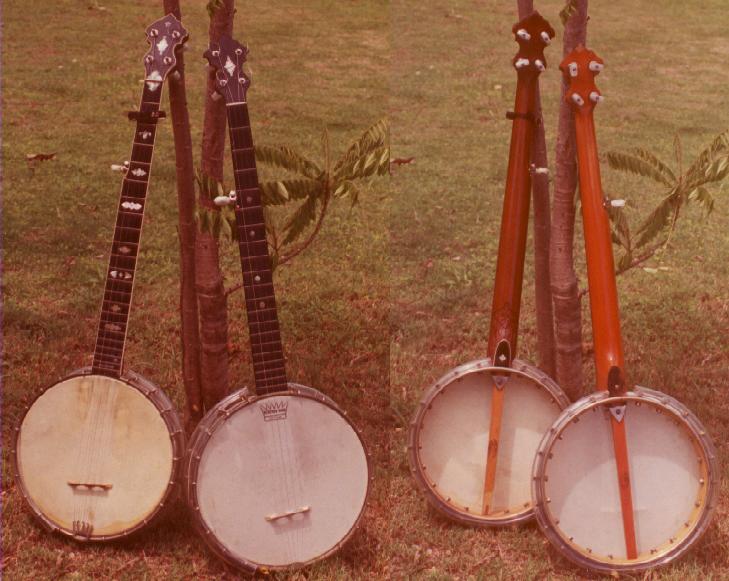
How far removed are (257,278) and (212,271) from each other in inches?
21.1

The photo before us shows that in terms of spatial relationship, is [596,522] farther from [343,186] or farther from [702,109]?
[702,109]

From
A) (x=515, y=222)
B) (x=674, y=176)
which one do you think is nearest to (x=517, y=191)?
(x=515, y=222)

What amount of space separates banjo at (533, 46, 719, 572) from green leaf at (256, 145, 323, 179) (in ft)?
2.73

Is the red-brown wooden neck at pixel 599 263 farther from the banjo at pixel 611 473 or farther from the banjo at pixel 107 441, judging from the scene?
the banjo at pixel 107 441

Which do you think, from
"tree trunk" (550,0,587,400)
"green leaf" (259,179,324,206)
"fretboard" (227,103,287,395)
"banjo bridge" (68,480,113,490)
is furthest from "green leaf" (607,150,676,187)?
"banjo bridge" (68,480,113,490)

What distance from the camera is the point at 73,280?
515 cm

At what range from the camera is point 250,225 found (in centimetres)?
309

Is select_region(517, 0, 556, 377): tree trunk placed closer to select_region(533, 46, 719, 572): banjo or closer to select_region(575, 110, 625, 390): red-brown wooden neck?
select_region(575, 110, 625, 390): red-brown wooden neck

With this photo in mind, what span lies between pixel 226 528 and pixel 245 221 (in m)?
0.89

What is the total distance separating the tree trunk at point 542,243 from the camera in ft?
11.8

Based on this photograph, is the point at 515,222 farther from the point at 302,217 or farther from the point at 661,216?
the point at 302,217

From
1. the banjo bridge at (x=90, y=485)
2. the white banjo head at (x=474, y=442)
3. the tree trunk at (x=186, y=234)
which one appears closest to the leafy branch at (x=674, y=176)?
the white banjo head at (x=474, y=442)

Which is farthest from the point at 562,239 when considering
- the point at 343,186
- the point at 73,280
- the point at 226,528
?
the point at 73,280

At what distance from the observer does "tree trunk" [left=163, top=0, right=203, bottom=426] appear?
10.9ft
